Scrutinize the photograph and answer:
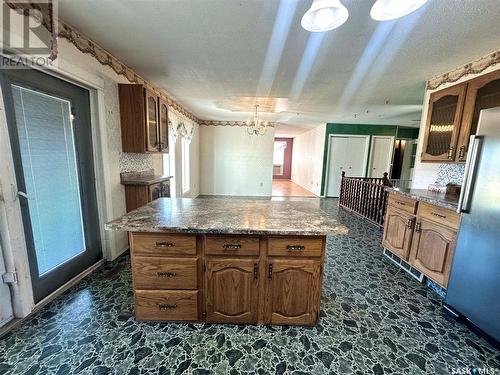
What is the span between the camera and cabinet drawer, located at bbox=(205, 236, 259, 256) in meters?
1.45

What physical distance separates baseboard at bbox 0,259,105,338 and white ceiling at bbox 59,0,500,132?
2322 mm

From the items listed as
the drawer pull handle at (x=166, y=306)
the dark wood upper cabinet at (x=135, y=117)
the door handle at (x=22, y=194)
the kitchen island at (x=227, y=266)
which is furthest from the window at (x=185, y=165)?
the drawer pull handle at (x=166, y=306)

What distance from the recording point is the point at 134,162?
113 inches

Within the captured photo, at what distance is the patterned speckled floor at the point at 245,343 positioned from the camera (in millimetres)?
1303

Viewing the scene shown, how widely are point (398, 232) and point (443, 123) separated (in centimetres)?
141

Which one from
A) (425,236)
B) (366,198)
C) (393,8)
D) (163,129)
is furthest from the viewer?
(366,198)

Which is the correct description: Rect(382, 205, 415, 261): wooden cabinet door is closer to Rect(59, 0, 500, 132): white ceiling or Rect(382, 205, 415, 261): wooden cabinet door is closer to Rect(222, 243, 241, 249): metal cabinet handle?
Rect(59, 0, 500, 132): white ceiling

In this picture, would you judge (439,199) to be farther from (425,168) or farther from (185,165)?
(185,165)

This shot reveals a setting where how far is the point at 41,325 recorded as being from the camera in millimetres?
1562

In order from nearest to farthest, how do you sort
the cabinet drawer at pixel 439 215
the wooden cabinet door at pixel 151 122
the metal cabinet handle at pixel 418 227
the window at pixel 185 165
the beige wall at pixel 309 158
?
the cabinet drawer at pixel 439 215
the metal cabinet handle at pixel 418 227
the wooden cabinet door at pixel 151 122
the window at pixel 185 165
the beige wall at pixel 309 158

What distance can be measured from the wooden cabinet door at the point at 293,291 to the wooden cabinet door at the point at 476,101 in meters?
2.18

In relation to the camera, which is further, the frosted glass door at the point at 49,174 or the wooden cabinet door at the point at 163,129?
the wooden cabinet door at the point at 163,129

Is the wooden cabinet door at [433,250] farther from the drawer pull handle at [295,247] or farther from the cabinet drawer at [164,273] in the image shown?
the cabinet drawer at [164,273]

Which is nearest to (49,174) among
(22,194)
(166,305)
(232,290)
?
(22,194)
